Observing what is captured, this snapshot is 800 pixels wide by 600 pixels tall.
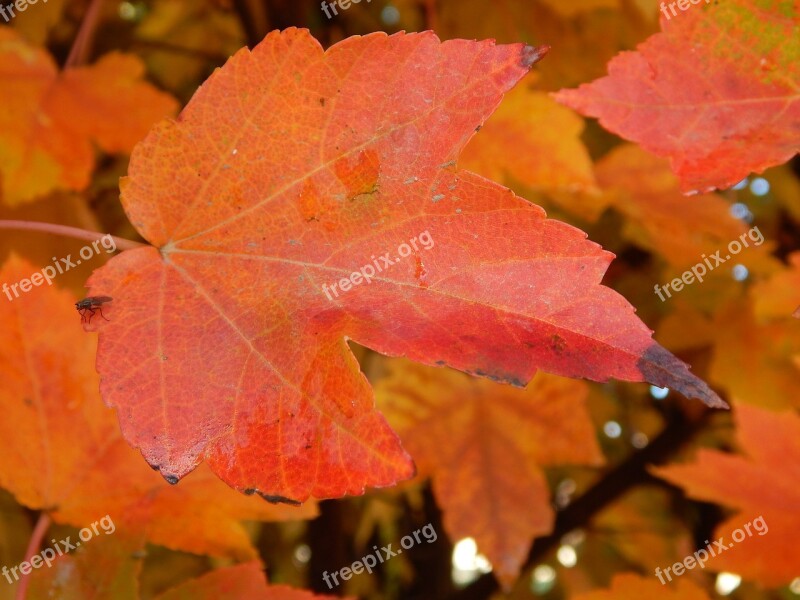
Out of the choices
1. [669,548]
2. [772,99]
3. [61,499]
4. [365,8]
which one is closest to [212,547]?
[61,499]

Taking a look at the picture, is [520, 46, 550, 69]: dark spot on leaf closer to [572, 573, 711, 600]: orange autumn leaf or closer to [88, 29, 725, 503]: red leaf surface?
[88, 29, 725, 503]: red leaf surface

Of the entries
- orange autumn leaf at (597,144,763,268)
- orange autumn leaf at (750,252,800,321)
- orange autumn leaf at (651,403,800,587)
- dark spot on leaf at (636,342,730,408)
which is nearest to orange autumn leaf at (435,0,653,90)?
orange autumn leaf at (597,144,763,268)

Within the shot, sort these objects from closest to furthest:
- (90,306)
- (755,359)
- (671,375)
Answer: (671,375) → (90,306) → (755,359)

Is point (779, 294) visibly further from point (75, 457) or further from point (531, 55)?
point (75, 457)

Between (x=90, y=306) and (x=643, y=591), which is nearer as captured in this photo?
(x=90, y=306)

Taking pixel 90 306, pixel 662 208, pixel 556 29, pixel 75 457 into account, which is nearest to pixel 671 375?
pixel 90 306

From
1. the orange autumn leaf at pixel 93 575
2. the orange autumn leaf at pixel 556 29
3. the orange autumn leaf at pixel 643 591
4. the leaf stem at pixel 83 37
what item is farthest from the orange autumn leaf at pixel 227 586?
the orange autumn leaf at pixel 556 29
